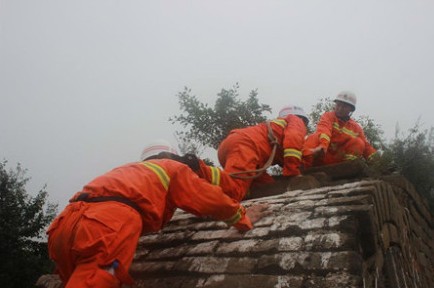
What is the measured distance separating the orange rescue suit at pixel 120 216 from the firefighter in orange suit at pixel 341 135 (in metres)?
2.87

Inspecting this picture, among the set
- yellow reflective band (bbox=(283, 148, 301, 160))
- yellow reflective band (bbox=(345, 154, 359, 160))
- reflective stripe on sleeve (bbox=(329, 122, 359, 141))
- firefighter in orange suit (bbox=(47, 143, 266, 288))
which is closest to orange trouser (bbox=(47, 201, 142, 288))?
firefighter in orange suit (bbox=(47, 143, 266, 288))

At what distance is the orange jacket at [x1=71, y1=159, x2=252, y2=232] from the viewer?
2672 millimetres

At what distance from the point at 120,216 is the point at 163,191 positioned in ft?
1.57

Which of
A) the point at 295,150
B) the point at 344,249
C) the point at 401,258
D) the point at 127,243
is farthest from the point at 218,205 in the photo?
the point at 295,150

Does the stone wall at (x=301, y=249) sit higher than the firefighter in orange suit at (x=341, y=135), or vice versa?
the firefighter in orange suit at (x=341, y=135)

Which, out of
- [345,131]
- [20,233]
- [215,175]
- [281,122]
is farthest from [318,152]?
[20,233]

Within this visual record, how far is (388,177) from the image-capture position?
4.43 m

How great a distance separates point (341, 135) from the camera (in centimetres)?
595

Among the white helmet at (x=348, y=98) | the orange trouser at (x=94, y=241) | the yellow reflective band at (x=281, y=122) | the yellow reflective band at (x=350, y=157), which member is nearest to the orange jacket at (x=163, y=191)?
the orange trouser at (x=94, y=241)

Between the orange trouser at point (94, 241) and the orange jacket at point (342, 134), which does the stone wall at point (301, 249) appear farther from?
the orange jacket at point (342, 134)

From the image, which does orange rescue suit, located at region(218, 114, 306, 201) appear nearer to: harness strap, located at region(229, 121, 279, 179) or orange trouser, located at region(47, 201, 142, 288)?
harness strap, located at region(229, 121, 279, 179)

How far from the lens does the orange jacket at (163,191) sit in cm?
267

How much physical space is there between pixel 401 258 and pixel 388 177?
57.8 inches

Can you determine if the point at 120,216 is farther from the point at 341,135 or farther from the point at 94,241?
the point at 341,135
